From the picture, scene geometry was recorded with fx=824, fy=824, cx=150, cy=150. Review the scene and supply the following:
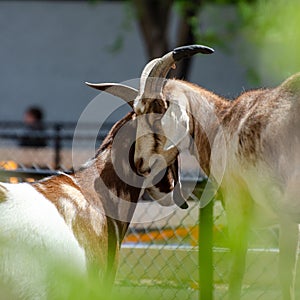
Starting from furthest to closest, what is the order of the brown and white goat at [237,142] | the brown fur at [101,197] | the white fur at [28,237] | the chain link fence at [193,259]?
the chain link fence at [193,259] < the brown and white goat at [237,142] < the brown fur at [101,197] < the white fur at [28,237]

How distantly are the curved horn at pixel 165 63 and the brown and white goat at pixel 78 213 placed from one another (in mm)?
224

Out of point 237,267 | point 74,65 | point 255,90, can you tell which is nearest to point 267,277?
point 237,267

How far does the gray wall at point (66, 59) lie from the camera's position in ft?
60.1

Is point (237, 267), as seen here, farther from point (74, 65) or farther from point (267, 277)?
point (74, 65)

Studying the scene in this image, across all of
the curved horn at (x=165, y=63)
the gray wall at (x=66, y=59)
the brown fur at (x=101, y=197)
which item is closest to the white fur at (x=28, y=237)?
the brown fur at (x=101, y=197)

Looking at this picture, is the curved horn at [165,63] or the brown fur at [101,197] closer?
the brown fur at [101,197]

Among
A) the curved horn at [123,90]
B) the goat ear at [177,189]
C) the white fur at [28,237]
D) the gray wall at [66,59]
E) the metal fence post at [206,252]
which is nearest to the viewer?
the white fur at [28,237]

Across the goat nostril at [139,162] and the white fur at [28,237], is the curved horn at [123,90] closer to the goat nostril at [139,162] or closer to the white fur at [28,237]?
the goat nostril at [139,162]

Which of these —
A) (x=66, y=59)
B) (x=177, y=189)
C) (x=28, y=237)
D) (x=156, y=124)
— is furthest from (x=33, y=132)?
(x=28, y=237)

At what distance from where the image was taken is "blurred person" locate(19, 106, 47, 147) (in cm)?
1250

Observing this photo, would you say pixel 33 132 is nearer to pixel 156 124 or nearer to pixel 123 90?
pixel 123 90

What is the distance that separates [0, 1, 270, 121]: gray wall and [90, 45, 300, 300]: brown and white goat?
13046mm

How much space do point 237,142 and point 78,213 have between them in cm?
125

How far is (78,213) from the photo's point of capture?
4043 mm
